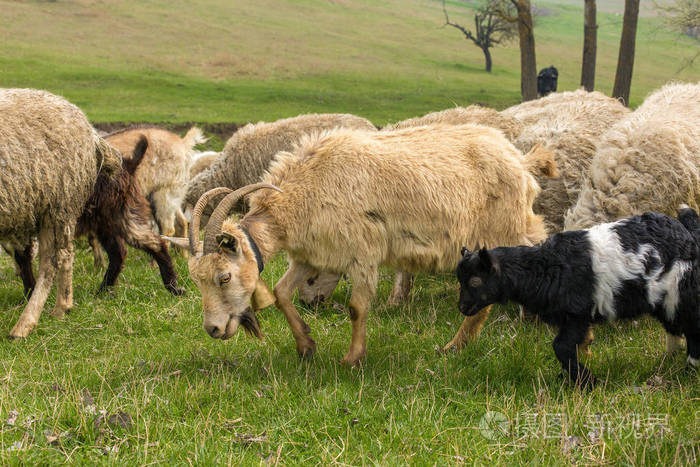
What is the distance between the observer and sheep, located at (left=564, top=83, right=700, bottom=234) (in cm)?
599

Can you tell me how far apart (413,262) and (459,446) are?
79.5 inches

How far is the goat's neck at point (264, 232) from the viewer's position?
17.2 ft

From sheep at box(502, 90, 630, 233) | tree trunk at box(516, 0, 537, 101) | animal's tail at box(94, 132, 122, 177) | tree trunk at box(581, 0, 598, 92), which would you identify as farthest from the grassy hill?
sheep at box(502, 90, 630, 233)

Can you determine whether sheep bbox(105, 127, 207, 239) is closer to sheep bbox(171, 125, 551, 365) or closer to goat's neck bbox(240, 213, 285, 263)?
sheep bbox(171, 125, 551, 365)

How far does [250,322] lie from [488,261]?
1.97 m

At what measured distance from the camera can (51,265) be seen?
6914 millimetres

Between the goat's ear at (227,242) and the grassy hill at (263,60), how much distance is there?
21882mm

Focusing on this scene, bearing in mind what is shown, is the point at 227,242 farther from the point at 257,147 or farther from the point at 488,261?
the point at 257,147

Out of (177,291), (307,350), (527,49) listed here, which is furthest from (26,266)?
(527,49)

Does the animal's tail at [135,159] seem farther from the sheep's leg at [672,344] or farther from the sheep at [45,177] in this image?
the sheep's leg at [672,344]

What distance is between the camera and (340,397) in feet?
15.0

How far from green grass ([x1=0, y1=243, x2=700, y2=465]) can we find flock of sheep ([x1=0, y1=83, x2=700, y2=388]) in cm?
37

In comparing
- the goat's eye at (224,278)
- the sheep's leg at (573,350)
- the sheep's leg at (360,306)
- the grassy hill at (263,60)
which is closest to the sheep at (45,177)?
the goat's eye at (224,278)

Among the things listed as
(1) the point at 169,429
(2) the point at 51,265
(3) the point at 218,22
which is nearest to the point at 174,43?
(3) the point at 218,22
